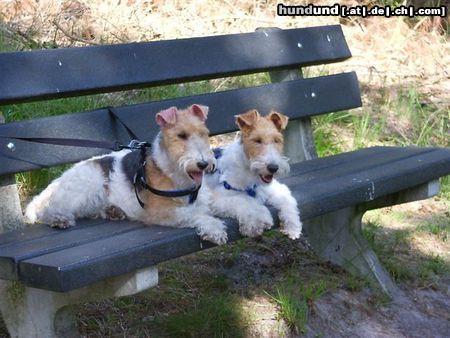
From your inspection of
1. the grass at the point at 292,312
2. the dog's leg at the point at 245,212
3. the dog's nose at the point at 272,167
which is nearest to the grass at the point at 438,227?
the grass at the point at 292,312

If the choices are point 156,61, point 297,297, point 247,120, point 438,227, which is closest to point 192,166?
point 247,120

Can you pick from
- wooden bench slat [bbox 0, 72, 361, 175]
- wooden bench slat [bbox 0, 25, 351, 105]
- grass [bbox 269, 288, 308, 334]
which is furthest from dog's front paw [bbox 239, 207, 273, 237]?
wooden bench slat [bbox 0, 25, 351, 105]

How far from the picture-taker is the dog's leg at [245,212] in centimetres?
371

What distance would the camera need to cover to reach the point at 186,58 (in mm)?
4840

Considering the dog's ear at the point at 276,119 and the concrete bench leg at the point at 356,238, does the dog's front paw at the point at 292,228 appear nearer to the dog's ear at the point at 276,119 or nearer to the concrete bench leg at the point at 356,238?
the dog's ear at the point at 276,119

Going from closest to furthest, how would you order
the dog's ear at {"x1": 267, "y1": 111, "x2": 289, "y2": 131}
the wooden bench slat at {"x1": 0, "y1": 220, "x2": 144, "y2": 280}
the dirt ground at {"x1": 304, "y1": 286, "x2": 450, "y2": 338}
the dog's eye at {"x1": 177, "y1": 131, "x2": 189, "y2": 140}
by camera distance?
the wooden bench slat at {"x1": 0, "y1": 220, "x2": 144, "y2": 280} → the dog's eye at {"x1": 177, "y1": 131, "x2": 189, "y2": 140} → the dog's ear at {"x1": 267, "y1": 111, "x2": 289, "y2": 131} → the dirt ground at {"x1": 304, "y1": 286, "x2": 450, "y2": 338}

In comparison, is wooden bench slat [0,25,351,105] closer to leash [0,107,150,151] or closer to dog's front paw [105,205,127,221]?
leash [0,107,150,151]

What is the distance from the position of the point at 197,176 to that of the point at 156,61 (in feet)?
4.20

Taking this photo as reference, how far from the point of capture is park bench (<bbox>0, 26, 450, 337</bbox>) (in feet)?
10.9

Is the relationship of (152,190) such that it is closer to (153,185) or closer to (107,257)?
(153,185)

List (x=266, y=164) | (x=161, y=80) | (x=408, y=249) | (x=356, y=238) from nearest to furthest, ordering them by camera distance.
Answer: (x=266, y=164)
(x=161, y=80)
(x=356, y=238)
(x=408, y=249)

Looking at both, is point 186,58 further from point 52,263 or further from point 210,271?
point 52,263

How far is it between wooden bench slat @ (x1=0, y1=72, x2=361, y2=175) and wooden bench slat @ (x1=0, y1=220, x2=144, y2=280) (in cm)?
44

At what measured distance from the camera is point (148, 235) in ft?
11.5
